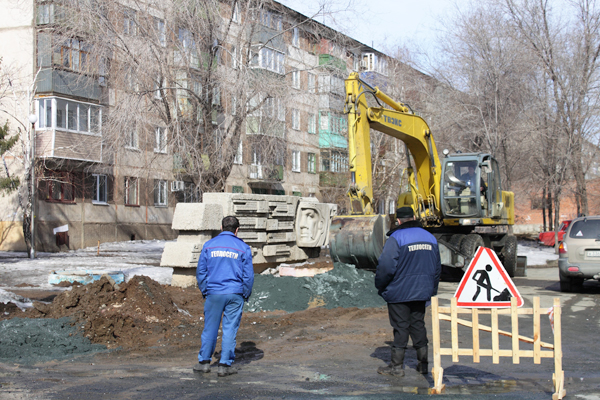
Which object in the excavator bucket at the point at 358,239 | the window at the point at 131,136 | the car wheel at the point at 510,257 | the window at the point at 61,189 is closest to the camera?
the excavator bucket at the point at 358,239

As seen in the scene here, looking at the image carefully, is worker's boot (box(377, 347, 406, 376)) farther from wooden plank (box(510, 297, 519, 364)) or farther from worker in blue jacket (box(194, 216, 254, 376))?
worker in blue jacket (box(194, 216, 254, 376))

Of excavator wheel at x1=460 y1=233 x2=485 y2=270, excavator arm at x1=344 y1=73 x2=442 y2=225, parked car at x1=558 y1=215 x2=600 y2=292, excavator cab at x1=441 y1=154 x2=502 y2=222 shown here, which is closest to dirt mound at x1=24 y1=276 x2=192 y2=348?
excavator arm at x1=344 y1=73 x2=442 y2=225

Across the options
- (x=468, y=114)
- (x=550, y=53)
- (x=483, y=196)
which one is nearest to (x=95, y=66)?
(x=483, y=196)

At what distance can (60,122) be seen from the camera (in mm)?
28406

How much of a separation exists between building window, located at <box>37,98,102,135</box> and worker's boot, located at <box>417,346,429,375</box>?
912 inches

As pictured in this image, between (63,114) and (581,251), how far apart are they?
23.0 meters

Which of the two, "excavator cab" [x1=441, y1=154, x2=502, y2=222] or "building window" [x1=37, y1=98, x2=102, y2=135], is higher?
"building window" [x1=37, y1=98, x2=102, y2=135]

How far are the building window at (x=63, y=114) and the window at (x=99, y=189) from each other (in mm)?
2772

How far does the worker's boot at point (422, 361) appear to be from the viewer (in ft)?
21.2

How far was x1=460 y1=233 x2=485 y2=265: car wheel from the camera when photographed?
16.4m

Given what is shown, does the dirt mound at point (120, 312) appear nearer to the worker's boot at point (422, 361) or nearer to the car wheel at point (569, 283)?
the worker's boot at point (422, 361)

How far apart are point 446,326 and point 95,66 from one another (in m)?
14.5

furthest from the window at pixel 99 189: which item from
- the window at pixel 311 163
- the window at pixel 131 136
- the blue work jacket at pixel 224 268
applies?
the blue work jacket at pixel 224 268

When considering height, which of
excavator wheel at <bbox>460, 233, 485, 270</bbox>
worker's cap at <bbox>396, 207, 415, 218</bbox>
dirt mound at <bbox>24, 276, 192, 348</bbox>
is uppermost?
worker's cap at <bbox>396, 207, 415, 218</bbox>
